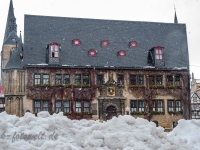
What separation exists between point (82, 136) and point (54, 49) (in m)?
22.6

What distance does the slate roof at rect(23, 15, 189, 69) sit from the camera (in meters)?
30.8

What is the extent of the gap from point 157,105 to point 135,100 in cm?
222

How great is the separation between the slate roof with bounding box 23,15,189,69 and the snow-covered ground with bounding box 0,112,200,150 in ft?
69.0

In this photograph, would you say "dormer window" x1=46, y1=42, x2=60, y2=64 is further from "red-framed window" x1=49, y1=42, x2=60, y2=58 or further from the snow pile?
the snow pile

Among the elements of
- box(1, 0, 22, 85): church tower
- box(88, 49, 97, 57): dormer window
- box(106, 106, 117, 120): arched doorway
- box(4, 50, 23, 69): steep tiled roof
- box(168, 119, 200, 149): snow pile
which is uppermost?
box(1, 0, 22, 85): church tower

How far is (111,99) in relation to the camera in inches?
1182

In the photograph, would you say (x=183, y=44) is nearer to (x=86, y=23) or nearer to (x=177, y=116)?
(x=177, y=116)

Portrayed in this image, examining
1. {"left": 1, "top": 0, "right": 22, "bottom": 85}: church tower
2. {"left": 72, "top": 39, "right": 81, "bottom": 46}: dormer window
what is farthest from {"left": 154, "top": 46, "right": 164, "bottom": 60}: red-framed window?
{"left": 1, "top": 0, "right": 22, "bottom": 85}: church tower

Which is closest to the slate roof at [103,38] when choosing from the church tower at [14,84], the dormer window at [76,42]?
the dormer window at [76,42]

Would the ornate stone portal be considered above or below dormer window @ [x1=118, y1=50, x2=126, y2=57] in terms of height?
below

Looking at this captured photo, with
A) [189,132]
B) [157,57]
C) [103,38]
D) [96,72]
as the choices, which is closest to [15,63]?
[96,72]

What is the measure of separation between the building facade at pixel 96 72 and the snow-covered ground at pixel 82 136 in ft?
64.8

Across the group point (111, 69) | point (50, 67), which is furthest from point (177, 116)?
point (50, 67)

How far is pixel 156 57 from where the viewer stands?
106 feet
